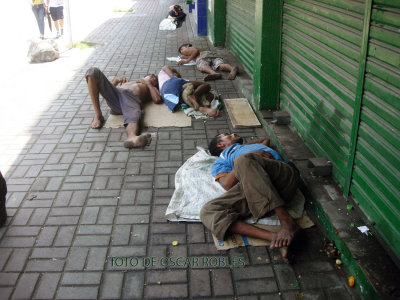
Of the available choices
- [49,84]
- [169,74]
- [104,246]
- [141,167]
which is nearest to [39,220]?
[104,246]

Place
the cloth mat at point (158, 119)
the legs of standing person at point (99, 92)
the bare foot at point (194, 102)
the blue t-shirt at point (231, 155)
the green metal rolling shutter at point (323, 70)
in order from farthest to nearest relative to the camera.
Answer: the bare foot at point (194, 102) < the cloth mat at point (158, 119) < the legs of standing person at point (99, 92) < the blue t-shirt at point (231, 155) < the green metal rolling shutter at point (323, 70)

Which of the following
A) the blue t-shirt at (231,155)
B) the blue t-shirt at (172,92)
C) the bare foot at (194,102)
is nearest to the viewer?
the blue t-shirt at (231,155)

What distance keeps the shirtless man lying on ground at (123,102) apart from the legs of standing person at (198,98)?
774 millimetres

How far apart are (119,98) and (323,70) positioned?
2823 mm

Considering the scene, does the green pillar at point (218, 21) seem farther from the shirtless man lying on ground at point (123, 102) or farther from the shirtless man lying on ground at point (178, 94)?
the shirtless man lying on ground at point (123, 102)

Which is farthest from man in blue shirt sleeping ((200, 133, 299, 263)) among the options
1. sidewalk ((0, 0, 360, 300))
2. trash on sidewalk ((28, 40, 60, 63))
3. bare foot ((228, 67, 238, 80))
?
trash on sidewalk ((28, 40, 60, 63))

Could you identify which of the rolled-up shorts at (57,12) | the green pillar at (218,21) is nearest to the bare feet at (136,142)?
the green pillar at (218,21)

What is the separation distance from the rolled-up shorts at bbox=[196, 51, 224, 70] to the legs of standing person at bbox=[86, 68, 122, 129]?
9.05 ft

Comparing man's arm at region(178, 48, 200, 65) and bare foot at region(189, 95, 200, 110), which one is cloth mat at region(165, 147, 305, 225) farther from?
man's arm at region(178, 48, 200, 65)

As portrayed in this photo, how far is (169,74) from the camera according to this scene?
20.2ft

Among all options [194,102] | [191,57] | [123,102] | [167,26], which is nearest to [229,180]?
[194,102]

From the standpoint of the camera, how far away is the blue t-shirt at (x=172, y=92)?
566 centimetres

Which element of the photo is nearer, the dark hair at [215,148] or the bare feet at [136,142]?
the dark hair at [215,148]

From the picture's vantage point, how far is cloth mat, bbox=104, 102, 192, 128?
5266mm
